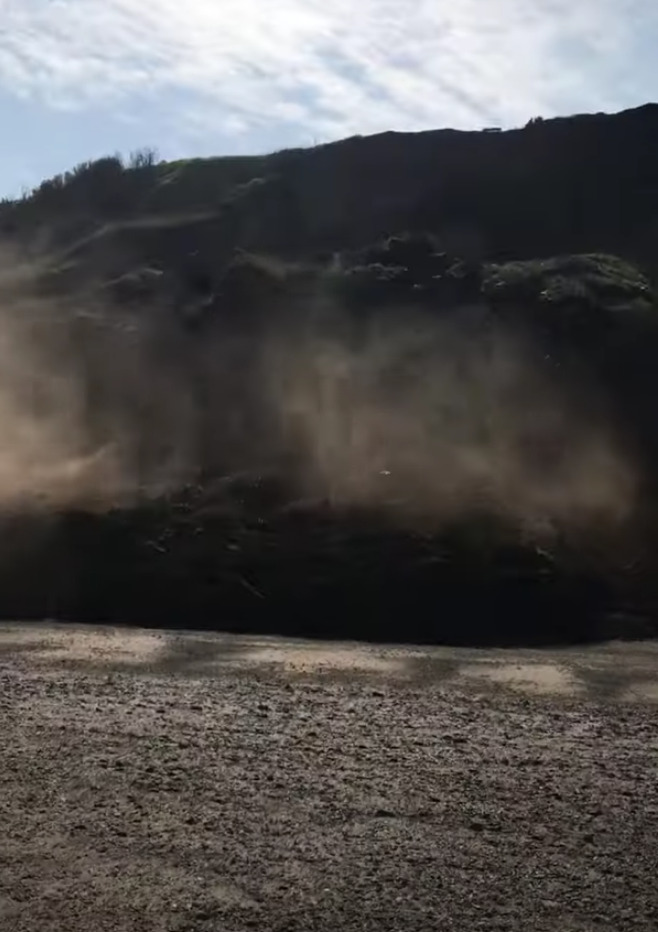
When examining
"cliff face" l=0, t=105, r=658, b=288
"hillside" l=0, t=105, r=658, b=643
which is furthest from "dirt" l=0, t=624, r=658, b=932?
"cliff face" l=0, t=105, r=658, b=288

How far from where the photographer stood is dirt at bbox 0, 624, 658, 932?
6074mm

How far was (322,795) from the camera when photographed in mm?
7719

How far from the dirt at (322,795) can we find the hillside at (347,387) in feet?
12.4

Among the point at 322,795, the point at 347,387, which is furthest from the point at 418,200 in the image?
the point at 322,795

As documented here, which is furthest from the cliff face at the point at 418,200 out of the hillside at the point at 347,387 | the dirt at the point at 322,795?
the dirt at the point at 322,795

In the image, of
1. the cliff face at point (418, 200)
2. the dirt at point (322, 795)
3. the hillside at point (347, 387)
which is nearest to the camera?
the dirt at point (322, 795)

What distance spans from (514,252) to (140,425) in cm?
942

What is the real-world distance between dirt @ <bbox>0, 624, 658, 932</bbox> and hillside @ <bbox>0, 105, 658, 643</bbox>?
378cm

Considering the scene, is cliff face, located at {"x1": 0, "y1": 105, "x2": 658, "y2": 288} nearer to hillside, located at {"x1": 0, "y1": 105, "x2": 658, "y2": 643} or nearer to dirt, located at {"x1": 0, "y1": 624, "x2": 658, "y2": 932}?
hillside, located at {"x1": 0, "y1": 105, "x2": 658, "y2": 643}

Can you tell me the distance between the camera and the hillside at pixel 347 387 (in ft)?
52.0

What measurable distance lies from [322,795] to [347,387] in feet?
45.6

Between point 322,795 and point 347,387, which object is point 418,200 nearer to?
point 347,387

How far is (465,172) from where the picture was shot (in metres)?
27.6

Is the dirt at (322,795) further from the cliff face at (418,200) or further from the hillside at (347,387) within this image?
the cliff face at (418,200)
